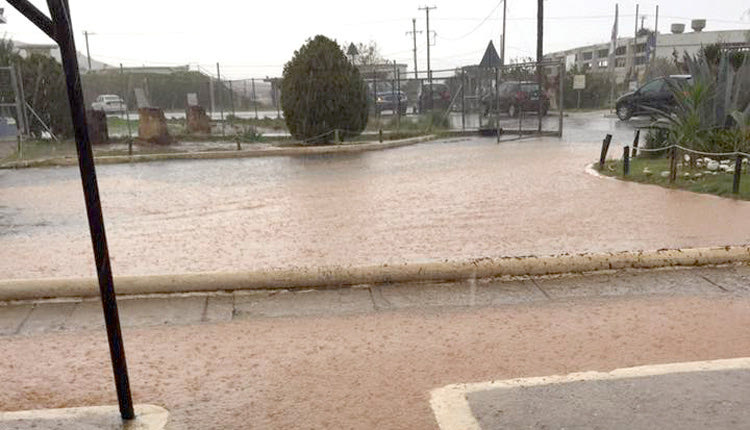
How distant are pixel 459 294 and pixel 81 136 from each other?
3077mm

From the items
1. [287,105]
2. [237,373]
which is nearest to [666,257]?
[237,373]

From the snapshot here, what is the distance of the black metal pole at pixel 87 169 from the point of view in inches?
99.3

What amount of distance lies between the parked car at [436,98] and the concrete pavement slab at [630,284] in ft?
66.3

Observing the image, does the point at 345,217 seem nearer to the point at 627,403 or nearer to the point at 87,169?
the point at 627,403

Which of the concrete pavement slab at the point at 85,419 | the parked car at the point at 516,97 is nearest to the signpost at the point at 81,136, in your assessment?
the concrete pavement slab at the point at 85,419

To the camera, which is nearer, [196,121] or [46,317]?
[46,317]

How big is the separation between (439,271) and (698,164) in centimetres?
709

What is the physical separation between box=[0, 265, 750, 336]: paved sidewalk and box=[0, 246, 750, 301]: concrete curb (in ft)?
0.21

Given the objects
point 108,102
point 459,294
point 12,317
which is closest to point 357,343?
point 459,294

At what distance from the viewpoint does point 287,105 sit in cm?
1856

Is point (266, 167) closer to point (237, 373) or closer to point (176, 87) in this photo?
point (237, 373)

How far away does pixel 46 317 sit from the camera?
15.1 ft

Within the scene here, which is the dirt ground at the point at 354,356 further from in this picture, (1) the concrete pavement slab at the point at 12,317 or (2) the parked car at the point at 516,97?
(2) the parked car at the point at 516,97

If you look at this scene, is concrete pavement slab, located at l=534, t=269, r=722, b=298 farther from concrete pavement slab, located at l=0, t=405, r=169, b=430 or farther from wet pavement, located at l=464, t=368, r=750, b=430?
concrete pavement slab, located at l=0, t=405, r=169, b=430
